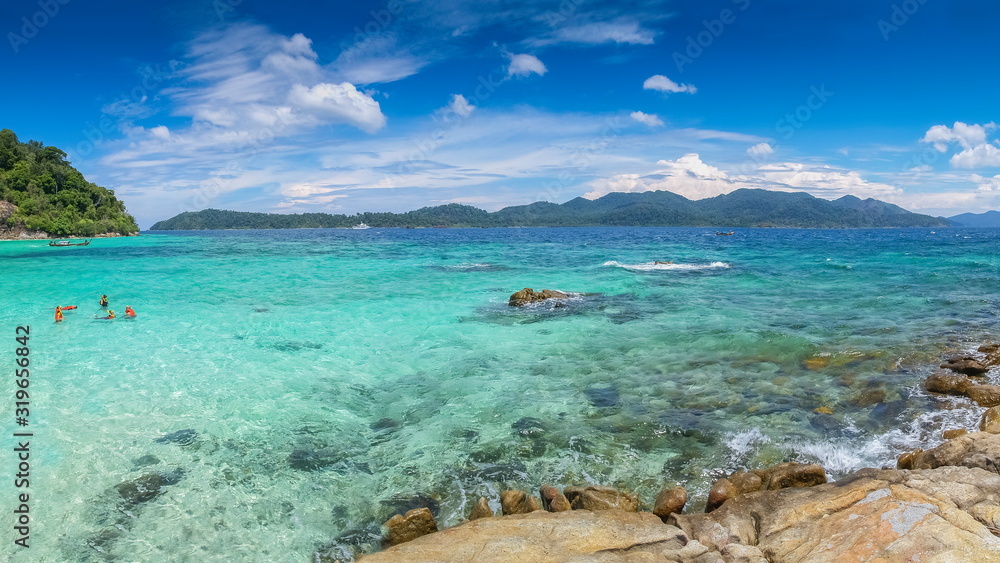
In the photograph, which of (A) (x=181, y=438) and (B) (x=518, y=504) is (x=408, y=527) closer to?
(B) (x=518, y=504)

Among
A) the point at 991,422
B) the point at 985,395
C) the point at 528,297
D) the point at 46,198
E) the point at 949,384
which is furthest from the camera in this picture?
the point at 46,198

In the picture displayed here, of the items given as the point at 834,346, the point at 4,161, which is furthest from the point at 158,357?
the point at 4,161

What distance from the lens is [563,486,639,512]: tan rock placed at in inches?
274

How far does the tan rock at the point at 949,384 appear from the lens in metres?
11.7

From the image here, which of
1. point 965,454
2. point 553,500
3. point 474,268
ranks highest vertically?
point 474,268

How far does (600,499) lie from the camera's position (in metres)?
7.00

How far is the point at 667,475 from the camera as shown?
8.58m

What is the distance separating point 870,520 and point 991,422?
602cm

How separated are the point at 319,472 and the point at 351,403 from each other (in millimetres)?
3460

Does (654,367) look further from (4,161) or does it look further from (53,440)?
(4,161)

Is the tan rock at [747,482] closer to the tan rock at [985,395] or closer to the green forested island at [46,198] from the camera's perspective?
the tan rock at [985,395]

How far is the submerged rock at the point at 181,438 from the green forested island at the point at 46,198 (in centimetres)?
12589

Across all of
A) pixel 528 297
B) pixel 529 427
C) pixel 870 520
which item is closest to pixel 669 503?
pixel 870 520

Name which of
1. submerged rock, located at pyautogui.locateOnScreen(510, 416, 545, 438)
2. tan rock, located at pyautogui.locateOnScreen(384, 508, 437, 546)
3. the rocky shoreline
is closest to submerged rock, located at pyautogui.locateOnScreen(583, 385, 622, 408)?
submerged rock, located at pyautogui.locateOnScreen(510, 416, 545, 438)
